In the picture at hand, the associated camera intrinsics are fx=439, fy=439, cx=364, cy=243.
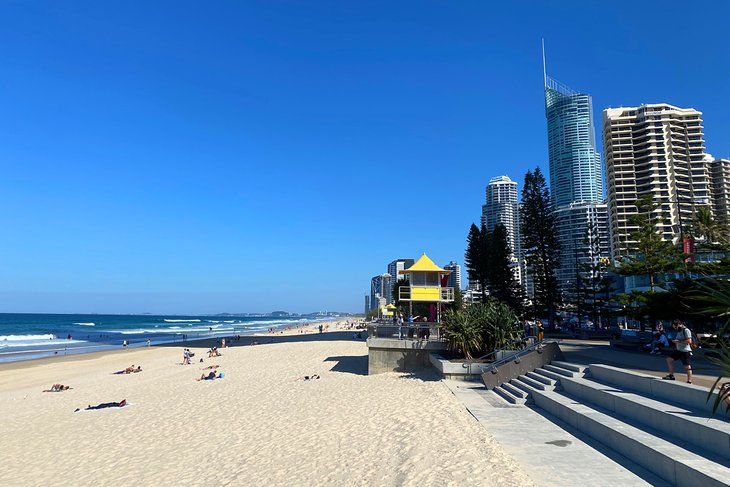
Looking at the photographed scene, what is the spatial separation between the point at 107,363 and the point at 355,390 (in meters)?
23.0

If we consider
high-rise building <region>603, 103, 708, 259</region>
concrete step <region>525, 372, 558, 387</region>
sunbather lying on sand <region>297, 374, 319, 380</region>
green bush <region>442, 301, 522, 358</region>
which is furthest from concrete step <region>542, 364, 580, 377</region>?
high-rise building <region>603, 103, 708, 259</region>

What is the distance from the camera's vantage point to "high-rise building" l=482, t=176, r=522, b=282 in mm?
132375

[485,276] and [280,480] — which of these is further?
[485,276]

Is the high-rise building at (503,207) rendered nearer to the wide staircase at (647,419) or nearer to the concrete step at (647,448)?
the wide staircase at (647,419)

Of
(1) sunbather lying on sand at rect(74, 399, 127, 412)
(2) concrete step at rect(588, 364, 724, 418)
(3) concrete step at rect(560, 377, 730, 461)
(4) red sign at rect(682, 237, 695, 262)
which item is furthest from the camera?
(4) red sign at rect(682, 237, 695, 262)

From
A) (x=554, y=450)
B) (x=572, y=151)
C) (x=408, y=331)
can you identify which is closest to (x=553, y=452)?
(x=554, y=450)

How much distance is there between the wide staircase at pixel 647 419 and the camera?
505 cm

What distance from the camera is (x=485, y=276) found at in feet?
133

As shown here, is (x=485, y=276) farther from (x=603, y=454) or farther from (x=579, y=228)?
(x=579, y=228)

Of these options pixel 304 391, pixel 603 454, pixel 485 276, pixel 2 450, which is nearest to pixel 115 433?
pixel 2 450

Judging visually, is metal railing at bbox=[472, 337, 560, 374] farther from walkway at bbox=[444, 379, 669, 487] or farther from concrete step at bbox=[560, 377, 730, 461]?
concrete step at bbox=[560, 377, 730, 461]

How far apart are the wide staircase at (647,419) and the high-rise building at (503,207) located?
124423 mm

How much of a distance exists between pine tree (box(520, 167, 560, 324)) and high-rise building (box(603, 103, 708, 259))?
5235 centimetres

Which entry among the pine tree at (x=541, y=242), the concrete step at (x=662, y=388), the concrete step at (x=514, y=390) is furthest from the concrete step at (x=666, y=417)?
the pine tree at (x=541, y=242)
